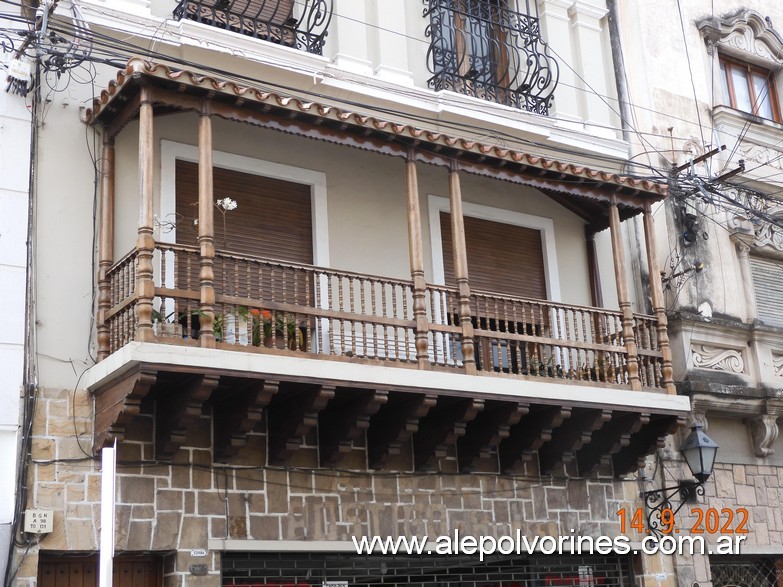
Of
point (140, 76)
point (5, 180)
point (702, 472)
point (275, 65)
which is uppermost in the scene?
point (275, 65)

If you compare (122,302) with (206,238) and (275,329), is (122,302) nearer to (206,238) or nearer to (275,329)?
(206,238)

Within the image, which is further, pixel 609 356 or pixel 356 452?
pixel 609 356

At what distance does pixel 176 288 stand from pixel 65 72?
2.49 meters

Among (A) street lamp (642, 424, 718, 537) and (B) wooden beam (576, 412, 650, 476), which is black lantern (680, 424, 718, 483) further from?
(B) wooden beam (576, 412, 650, 476)

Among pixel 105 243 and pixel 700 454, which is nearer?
→ pixel 105 243

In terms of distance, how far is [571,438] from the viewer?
11352 mm

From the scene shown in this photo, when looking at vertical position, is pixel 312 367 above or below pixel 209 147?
below

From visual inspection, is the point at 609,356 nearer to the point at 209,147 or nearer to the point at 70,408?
the point at 209,147

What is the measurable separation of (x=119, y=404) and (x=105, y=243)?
62.9 inches

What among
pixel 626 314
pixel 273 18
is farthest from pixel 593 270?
pixel 273 18

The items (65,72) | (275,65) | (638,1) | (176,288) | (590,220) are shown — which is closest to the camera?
(176,288)

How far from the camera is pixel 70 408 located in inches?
360

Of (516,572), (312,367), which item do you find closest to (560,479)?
A: (516,572)

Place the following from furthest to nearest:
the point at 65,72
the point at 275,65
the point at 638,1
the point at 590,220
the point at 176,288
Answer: the point at 638,1, the point at 590,220, the point at 275,65, the point at 65,72, the point at 176,288
